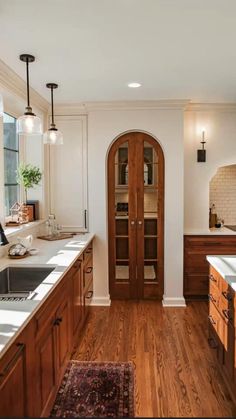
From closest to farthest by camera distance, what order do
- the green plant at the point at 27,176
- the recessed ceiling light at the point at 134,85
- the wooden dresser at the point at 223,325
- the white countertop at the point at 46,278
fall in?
the white countertop at the point at 46,278, the wooden dresser at the point at 223,325, the recessed ceiling light at the point at 134,85, the green plant at the point at 27,176

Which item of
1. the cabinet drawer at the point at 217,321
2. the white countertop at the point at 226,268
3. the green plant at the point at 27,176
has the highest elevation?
the green plant at the point at 27,176

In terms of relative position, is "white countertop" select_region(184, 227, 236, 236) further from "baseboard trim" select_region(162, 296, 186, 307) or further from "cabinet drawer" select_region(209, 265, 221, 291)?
"cabinet drawer" select_region(209, 265, 221, 291)

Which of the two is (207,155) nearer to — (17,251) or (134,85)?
(134,85)

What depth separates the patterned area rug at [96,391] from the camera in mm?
2264

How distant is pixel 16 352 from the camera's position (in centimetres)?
151

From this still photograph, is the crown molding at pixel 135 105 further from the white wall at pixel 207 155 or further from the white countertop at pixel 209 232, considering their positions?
the white countertop at pixel 209 232

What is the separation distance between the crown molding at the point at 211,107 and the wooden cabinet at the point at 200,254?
1.63 meters

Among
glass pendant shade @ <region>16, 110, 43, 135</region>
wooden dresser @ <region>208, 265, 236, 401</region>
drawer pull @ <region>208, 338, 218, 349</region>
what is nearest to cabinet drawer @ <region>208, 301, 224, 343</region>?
wooden dresser @ <region>208, 265, 236, 401</region>

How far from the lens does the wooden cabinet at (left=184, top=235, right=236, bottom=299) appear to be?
4180mm

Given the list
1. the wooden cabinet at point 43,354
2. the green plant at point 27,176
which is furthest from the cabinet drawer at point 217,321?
the green plant at point 27,176

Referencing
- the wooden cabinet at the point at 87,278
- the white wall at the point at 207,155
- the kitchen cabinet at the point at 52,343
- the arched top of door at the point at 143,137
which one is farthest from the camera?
the white wall at the point at 207,155

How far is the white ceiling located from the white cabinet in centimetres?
67

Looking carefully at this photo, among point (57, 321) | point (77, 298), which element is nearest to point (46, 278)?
point (57, 321)

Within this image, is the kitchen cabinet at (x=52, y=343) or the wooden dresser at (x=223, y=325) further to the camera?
the wooden dresser at (x=223, y=325)
